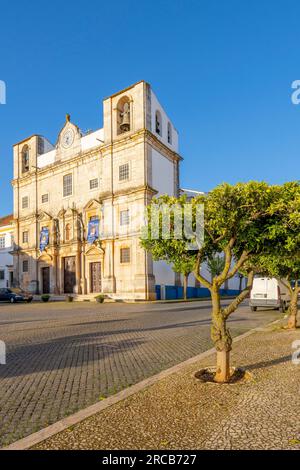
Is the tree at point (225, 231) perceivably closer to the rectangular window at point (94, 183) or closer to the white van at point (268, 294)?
the white van at point (268, 294)

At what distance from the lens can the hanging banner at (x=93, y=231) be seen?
38188 millimetres

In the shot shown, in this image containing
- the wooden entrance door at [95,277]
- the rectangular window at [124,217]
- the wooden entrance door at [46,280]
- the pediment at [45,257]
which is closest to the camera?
the rectangular window at [124,217]

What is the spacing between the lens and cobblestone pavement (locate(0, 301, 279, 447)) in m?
5.68

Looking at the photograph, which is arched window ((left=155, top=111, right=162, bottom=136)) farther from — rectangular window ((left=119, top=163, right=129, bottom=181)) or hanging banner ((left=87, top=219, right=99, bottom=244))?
hanging banner ((left=87, top=219, right=99, bottom=244))

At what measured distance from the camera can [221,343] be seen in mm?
7105

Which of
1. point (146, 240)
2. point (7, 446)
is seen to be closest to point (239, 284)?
point (146, 240)

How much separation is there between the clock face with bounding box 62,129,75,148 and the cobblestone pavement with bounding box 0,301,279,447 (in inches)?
1225

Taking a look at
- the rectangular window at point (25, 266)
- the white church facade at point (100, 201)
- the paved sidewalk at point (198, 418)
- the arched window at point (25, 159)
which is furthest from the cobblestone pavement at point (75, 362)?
the arched window at point (25, 159)

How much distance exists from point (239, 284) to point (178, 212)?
50687 millimetres

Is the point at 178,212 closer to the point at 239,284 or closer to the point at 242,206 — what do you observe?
the point at 242,206

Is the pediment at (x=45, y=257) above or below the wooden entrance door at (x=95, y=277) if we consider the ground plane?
above

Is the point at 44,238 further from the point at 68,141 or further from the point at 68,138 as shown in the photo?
the point at 68,138

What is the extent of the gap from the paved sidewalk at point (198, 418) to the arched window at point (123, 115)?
33960 millimetres

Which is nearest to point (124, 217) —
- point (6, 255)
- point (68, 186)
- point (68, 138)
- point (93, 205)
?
point (93, 205)
